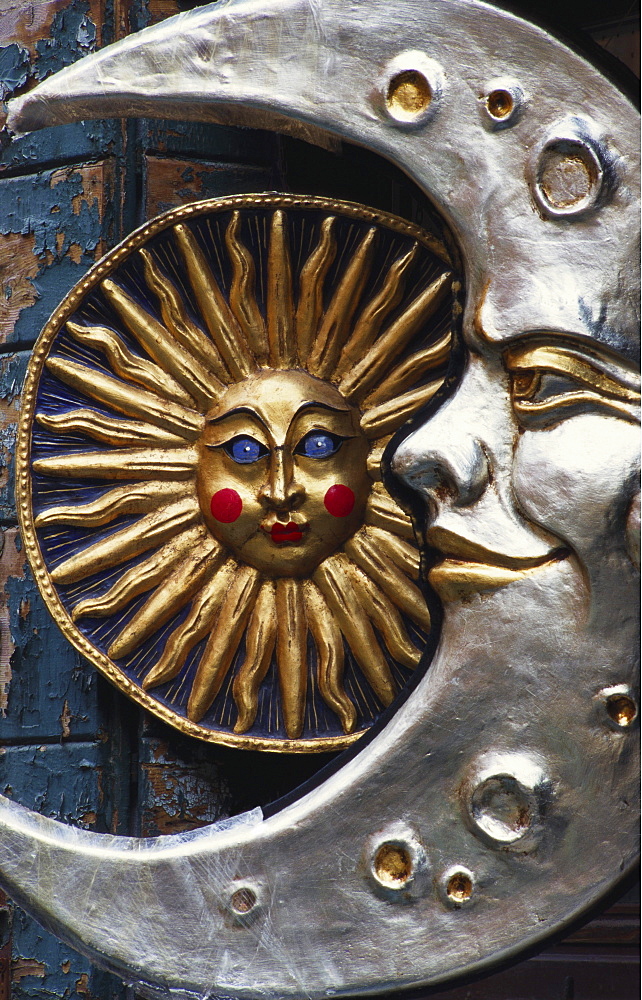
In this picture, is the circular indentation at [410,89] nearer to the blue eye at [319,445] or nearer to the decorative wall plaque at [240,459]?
the decorative wall plaque at [240,459]

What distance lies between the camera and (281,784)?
945 millimetres

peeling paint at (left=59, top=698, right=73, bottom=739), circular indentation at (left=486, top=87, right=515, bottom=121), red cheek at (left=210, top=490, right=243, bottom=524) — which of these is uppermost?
circular indentation at (left=486, top=87, right=515, bottom=121)

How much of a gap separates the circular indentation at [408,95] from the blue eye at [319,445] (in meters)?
0.22

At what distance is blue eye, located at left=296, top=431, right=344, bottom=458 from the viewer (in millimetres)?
896

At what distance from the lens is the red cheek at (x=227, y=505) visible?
0.90 m

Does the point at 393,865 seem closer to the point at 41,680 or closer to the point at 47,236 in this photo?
the point at 41,680

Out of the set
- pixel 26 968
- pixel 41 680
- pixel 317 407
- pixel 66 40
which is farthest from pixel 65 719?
pixel 66 40

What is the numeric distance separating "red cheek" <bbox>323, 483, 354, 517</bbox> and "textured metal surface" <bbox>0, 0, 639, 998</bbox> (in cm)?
15

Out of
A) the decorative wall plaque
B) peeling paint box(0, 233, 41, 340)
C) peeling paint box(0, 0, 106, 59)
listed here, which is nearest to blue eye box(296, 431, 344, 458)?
the decorative wall plaque

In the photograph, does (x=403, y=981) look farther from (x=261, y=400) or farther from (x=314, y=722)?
(x=261, y=400)

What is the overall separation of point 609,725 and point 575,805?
1.9 inches

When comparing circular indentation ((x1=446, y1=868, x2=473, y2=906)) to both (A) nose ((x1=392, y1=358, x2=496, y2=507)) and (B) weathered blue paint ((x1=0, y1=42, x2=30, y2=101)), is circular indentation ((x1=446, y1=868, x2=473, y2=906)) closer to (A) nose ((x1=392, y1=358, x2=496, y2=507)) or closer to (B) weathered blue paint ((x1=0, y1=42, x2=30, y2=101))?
(A) nose ((x1=392, y1=358, x2=496, y2=507))

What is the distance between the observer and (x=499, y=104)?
766 millimetres

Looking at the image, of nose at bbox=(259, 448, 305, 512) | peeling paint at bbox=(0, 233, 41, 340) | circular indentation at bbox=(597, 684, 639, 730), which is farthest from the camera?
peeling paint at bbox=(0, 233, 41, 340)
